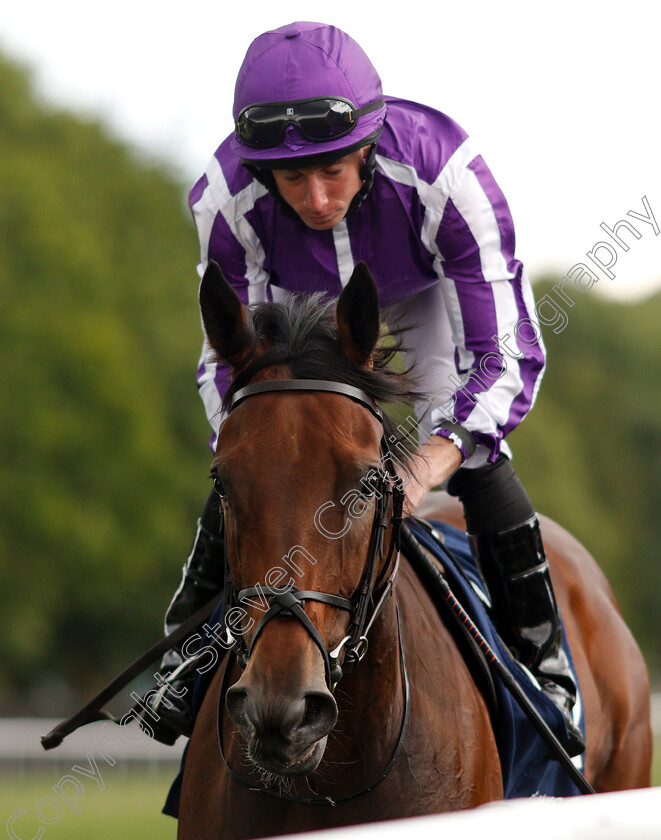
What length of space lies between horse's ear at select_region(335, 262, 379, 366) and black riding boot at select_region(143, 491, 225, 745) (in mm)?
928

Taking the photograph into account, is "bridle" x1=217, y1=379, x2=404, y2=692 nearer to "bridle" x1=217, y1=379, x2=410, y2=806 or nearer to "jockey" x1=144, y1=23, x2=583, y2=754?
"bridle" x1=217, y1=379, x2=410, y2=806

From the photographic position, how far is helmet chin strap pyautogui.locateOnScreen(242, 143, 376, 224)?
3734 mm

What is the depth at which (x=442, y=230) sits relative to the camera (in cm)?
381

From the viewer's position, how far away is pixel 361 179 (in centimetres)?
377

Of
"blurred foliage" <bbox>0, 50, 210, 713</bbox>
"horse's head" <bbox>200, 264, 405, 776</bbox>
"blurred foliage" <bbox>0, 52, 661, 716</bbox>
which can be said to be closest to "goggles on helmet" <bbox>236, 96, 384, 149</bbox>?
"horse's head" <bbox>200, 264, 405, 776</bbox>

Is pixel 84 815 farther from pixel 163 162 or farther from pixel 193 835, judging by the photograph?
pixel 163 162

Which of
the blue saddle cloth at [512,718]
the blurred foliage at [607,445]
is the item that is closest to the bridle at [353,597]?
the blue saddle cloth at [512,718]

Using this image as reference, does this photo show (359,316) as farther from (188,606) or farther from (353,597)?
(188,606)

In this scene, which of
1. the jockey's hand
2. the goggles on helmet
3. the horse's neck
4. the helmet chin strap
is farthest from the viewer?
the helmet chin strap

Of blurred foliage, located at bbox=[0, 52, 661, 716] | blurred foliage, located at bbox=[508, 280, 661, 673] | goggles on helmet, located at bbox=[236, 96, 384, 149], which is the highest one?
goggles on helmet, located at bbox=[236, 96, 384, 149]

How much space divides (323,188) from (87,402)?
18.1 m

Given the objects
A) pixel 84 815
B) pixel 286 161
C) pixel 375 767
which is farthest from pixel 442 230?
pixel 84 815

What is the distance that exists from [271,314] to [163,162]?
76.4 feet

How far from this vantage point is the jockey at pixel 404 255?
358 centimetres
